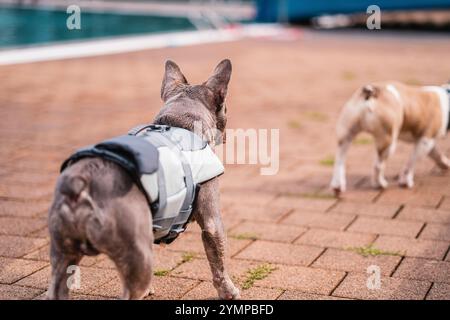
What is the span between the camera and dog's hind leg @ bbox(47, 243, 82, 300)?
2973 millimetres

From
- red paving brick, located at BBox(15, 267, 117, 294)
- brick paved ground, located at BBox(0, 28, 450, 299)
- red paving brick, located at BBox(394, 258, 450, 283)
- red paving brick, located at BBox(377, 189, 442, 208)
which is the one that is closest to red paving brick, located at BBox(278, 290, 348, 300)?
brick paved ground, located at BBox(0, 28, 450, 299)

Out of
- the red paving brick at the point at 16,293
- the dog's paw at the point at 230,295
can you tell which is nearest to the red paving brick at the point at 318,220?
the dog's paw at the point at 230,295

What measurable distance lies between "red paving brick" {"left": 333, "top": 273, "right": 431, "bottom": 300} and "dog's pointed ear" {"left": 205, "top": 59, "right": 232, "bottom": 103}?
1.28m

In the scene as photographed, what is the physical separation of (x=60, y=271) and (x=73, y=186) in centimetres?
41

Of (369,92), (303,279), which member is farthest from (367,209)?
(303,279)

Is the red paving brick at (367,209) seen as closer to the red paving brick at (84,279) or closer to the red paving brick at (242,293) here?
the red paving brick at (242,293)

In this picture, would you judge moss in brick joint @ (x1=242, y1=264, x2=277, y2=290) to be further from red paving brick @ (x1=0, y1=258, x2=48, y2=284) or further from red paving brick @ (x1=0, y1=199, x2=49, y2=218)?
red paving brick @ (x1=0, y1=199, x2=49, y2=218)

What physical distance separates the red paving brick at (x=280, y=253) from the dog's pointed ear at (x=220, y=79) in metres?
1.27

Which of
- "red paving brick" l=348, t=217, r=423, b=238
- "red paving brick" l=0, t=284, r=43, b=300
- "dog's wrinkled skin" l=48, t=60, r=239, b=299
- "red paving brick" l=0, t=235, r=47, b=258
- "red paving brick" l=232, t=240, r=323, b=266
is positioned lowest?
"red paving brick" l=348, t=217, r=423, b=238

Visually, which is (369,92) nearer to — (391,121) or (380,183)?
(391,121)

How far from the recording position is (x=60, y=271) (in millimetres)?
2996

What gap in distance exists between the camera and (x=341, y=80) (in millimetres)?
11992

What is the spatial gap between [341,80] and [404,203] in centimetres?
651

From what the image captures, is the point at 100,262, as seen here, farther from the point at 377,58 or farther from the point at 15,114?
the point at 377,58
